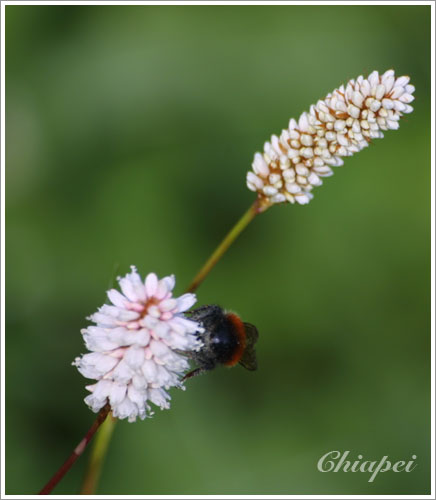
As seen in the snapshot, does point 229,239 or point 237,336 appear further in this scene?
point 237,336

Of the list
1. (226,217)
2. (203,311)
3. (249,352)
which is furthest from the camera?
(226,217)

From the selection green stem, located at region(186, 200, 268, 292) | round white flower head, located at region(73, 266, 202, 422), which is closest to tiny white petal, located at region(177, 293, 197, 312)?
round white flower head, located at region(73, 266, 202, 422)

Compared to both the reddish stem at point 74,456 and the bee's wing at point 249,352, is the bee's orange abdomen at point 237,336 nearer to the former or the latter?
the bee's wing at point 249,352

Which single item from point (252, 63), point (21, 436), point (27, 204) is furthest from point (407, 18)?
point (21, 436)

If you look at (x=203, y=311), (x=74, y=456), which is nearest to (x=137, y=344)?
(x=74, y=456)

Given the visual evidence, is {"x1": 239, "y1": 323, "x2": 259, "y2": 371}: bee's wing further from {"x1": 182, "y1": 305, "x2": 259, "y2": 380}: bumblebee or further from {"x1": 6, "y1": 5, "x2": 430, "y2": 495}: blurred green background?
{"x1": 6, "y1": 5, "x2": 430, "y2": 495}: blurred green background

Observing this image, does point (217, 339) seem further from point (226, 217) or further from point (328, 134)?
point (226, 217)

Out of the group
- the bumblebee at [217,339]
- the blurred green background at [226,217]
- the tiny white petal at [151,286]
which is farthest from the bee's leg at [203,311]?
the blurred green background at [226,217]

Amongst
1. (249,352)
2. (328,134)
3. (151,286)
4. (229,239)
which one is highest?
(328,134)
